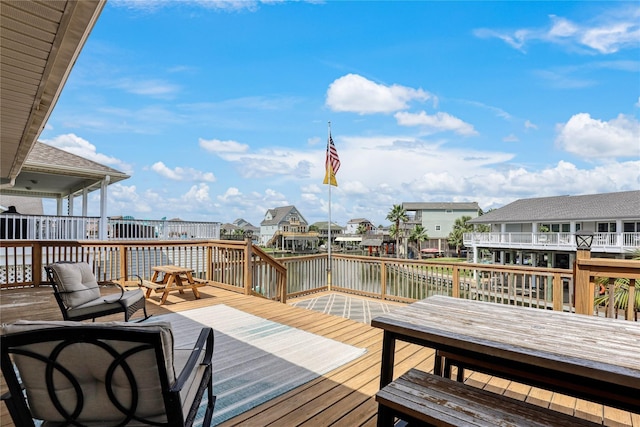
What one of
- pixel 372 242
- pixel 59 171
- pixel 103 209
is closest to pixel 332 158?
pixel 103 209

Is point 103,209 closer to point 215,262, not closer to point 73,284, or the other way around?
point 215,262

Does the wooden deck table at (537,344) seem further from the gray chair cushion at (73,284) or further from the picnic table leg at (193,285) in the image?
the picnic table leg at (193,285)

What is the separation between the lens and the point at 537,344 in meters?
1.64

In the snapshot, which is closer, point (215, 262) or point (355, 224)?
point (215, 262)

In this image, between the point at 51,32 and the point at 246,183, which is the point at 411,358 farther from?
the point at 246,183

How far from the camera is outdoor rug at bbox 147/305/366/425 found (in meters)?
2.49

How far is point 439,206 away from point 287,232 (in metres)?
21.5

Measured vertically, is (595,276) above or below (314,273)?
above

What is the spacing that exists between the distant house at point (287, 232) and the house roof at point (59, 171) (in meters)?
31.0

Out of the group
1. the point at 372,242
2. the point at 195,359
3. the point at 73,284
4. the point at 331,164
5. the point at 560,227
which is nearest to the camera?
the point at 195,359

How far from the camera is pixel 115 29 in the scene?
7.66 metres

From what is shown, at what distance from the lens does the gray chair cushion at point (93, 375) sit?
4.30 ft

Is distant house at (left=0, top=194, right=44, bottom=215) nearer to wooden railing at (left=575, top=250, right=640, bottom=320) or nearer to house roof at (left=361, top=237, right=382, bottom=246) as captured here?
wooden railing at (left=575, top=250, right=640, bottom=320)

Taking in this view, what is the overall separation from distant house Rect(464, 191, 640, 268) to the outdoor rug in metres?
19.2
